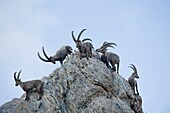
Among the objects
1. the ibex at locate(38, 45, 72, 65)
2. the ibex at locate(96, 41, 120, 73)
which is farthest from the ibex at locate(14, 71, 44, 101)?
the ibex at locate(96, 41, 120, 73)

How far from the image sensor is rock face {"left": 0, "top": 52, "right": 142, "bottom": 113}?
3022 centimetres

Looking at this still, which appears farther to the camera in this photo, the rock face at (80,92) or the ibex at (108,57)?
the ibex at (108,57)

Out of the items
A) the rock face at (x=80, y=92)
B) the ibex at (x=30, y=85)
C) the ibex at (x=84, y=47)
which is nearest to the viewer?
the rock face at (x=80, y=92)

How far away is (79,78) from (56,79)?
1.92m

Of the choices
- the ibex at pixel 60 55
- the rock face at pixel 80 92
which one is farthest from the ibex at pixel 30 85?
the ibex at pixel 60 55

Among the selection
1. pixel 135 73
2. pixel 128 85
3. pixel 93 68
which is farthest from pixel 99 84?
pixel 135 73

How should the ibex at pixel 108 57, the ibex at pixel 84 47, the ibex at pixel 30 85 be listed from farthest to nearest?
the ibex at pixel 108 57 → the ibex at pixel 84 47 → the ibex at pixel 30 85

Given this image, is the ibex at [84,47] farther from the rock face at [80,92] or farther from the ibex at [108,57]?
the ibex at [108,57]

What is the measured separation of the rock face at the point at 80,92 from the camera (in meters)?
30.2

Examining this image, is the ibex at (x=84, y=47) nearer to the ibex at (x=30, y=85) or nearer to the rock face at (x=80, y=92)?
the rock face at (x=80, y=92)

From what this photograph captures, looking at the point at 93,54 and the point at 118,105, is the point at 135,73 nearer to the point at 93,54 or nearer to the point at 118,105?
the point at 93,54

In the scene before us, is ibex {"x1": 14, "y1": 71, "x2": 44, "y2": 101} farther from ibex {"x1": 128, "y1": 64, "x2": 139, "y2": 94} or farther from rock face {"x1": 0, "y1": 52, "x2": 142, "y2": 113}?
ibex {"x1": 128, "y1": 64, "x2": 139, "y2": 94}

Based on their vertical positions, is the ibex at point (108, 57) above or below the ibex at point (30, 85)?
above

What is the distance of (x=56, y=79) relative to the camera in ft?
108
